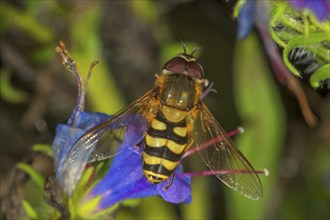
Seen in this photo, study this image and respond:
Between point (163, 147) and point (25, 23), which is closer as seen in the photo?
point (163, 147)

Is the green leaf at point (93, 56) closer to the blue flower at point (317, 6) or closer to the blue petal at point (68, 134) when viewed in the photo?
the blue petal at point (68, 134)

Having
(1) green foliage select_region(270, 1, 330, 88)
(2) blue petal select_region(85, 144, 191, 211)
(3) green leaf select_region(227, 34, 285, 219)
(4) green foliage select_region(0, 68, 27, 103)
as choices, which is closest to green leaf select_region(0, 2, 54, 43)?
(4) green foliage select_region(0, 68, 27, 103)

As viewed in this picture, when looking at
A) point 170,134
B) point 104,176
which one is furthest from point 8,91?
point 170,134

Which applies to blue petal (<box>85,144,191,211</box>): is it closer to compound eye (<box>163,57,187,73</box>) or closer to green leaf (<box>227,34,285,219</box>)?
compound eye (<box>163,57,187,73</box>)

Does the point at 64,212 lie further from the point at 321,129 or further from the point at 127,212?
the point at 321,129

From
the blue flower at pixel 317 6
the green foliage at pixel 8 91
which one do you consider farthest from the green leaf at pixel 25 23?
the blue flower at pixel 317 6

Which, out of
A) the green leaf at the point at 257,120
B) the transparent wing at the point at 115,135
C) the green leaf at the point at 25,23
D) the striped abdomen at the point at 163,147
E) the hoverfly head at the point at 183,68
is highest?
the green leaf at the point at 25,23

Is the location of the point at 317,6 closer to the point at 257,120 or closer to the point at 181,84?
the point at 181,84
